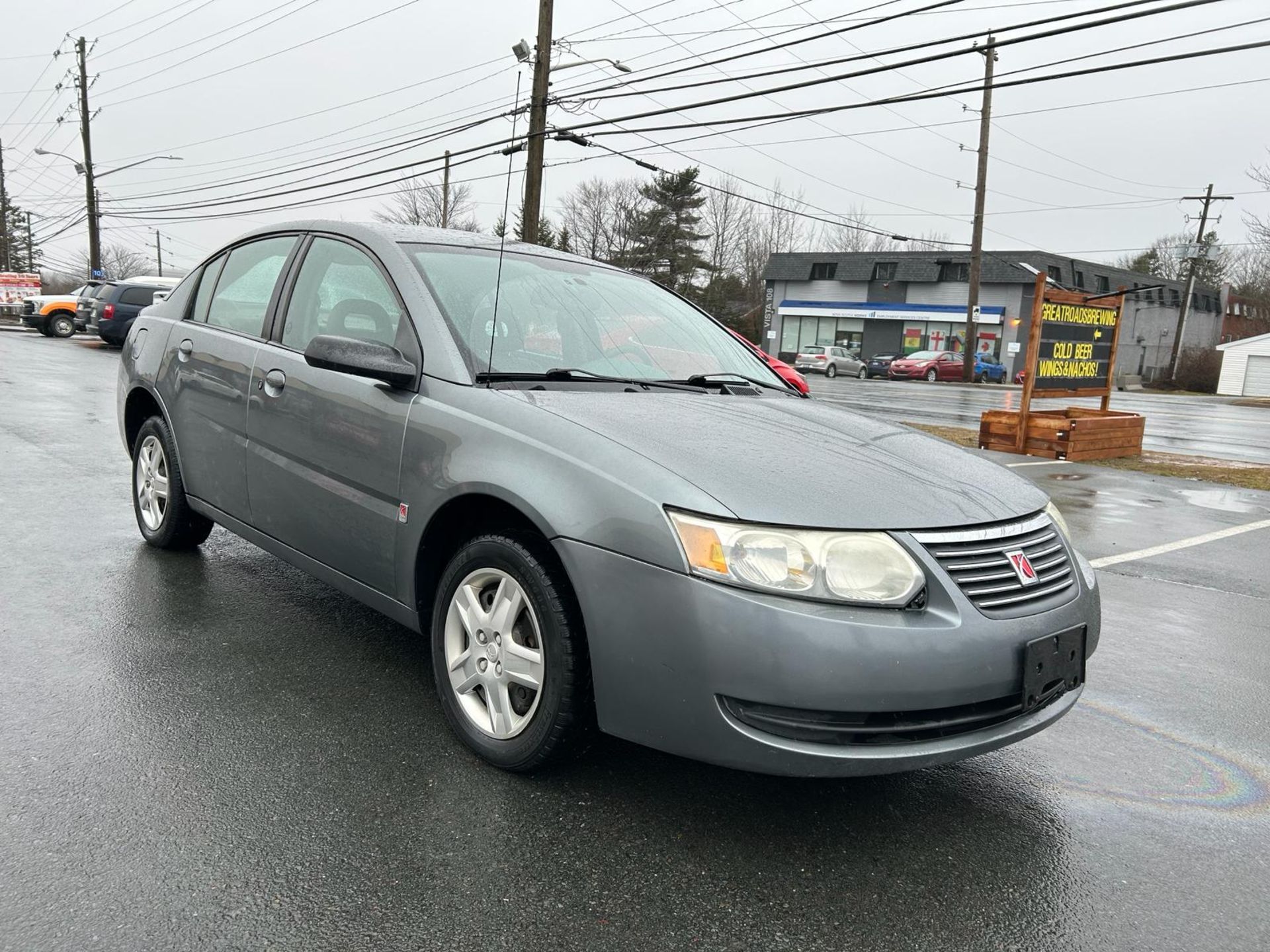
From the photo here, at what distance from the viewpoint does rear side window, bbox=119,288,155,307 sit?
918 inches

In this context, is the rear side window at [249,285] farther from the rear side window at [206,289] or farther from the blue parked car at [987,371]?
A: the blue parked car at [987,371]

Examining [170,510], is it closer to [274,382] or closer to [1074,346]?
[274,382]

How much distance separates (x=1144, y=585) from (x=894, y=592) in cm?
430

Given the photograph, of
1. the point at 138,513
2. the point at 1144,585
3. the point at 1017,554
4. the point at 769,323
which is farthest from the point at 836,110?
the point at 769,323

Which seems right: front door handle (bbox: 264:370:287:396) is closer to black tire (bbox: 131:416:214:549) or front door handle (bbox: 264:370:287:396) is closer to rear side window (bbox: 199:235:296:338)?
rear side window (bbox: 199:235:296:338)

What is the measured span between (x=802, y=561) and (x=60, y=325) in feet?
104

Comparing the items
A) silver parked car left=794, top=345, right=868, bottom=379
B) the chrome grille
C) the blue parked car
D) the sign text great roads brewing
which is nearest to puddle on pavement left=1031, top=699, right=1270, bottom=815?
the chrome grille

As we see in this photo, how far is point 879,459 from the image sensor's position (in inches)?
113

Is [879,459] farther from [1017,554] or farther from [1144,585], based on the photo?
[1144,585]

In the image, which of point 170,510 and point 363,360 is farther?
point 170,510

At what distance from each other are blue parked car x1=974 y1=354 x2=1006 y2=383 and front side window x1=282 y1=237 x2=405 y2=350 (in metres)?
43.4

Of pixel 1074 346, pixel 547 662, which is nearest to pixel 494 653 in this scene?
pixel 547 662

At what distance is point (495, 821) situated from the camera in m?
2.58

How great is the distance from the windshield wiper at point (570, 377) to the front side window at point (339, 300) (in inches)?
17.9
